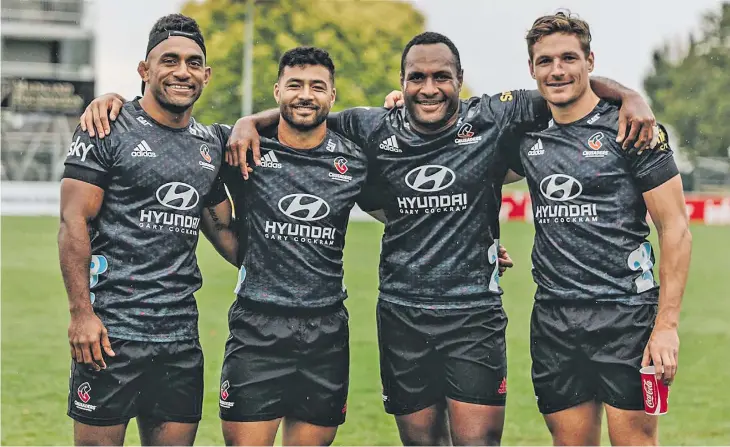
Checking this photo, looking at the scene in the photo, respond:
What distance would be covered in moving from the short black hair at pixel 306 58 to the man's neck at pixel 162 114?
0.63m

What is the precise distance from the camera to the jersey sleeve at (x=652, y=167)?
5141 mm

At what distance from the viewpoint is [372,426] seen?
8359mm

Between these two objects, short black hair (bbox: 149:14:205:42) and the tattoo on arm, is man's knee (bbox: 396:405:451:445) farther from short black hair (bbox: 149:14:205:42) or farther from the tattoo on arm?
short black hair (bbox: 149:14:205:42)

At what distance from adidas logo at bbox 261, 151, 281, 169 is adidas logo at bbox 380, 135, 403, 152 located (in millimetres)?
648

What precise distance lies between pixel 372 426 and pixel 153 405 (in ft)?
11.3

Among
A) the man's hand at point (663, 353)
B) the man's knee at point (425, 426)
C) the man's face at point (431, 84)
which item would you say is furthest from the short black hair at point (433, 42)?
the man's knee at point (425, 426)

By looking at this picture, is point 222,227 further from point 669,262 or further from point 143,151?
point 669,262

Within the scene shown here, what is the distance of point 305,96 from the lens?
541 cm

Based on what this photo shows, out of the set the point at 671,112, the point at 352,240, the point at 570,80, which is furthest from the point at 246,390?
the point at 671,112

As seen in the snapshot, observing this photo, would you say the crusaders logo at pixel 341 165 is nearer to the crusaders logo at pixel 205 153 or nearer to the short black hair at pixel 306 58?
the short black hair at pixel 306 58

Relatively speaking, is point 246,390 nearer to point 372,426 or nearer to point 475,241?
point 475,241

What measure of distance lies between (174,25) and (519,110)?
6.69 ft

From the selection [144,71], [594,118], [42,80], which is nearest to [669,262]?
[594,118]

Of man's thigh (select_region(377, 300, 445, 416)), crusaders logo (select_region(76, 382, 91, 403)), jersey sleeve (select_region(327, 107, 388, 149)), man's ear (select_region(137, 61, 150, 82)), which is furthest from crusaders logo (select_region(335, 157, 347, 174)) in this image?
crusaders logo (select_region(76, 382, 91, 403))
